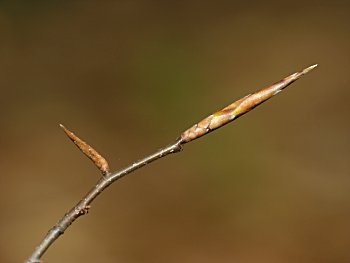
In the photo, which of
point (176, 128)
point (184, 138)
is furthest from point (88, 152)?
point (176, 128)

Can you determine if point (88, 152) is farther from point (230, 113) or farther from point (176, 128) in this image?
point (176, 128)

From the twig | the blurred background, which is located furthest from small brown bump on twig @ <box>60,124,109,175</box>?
the blurred background

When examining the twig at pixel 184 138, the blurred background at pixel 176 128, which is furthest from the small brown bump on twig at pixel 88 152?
the blurred background at pixel 176 128

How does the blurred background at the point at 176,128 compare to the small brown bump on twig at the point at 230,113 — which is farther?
the blurred background at the point at 176,128

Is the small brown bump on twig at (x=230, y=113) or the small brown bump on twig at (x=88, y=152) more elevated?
the small brown bump on twig at (x=88, y=152)

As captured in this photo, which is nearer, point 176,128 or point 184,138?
point 184,138

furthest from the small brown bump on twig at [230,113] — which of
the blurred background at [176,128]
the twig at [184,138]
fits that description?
the blurred background at [176,128]

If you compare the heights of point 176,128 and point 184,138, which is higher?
point 176,128

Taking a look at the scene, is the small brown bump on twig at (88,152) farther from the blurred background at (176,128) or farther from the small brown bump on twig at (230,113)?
the blurred background at (176,128)

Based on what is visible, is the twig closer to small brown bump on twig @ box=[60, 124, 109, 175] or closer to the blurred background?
small brown bump on twig @ box=[60, 124, 109, 175]
